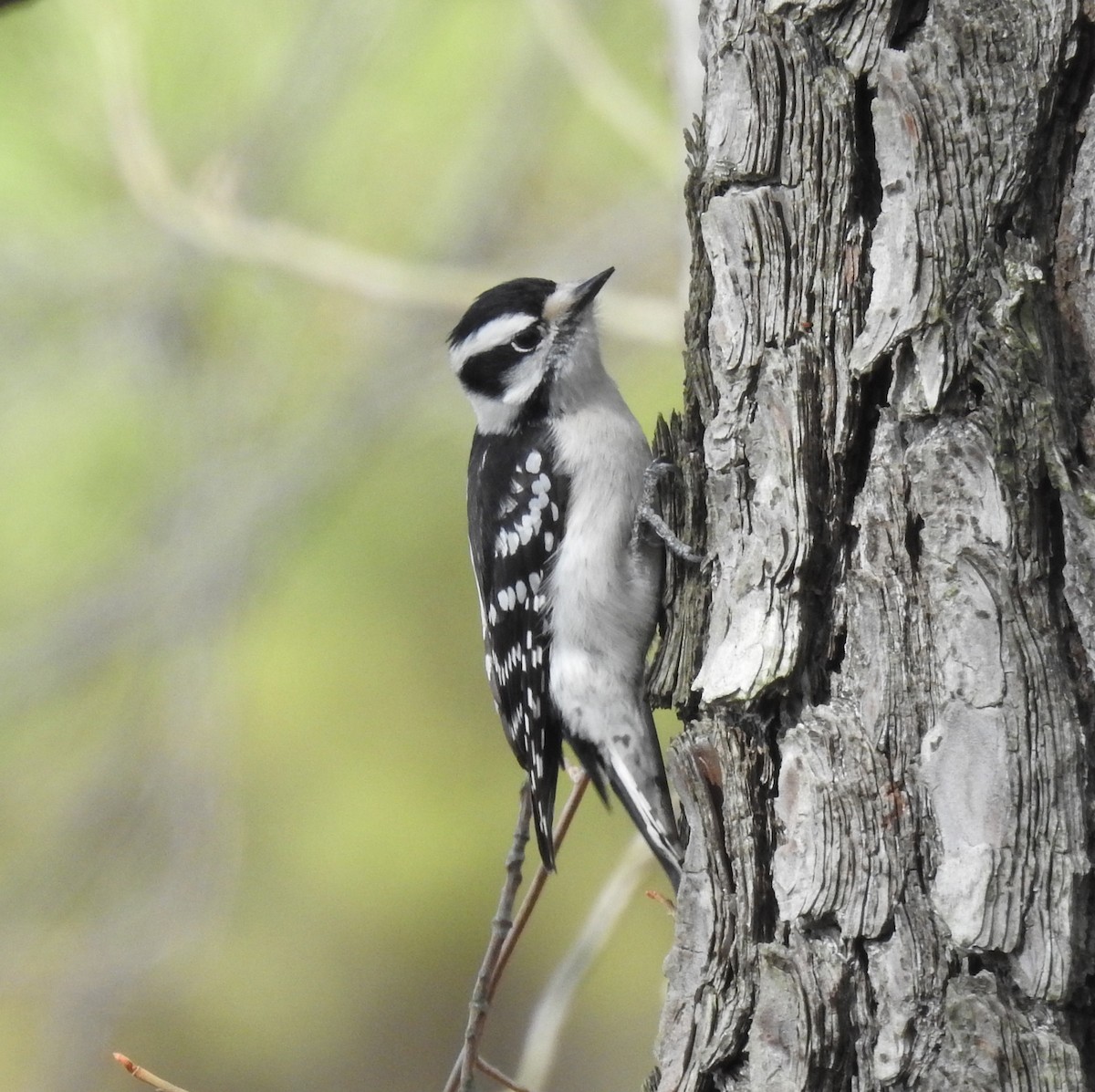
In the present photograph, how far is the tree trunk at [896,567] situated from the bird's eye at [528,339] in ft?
4.30

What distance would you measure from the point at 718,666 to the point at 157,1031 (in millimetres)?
3669

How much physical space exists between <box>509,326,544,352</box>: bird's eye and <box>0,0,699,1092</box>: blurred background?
4.66 feet

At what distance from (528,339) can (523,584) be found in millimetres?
633

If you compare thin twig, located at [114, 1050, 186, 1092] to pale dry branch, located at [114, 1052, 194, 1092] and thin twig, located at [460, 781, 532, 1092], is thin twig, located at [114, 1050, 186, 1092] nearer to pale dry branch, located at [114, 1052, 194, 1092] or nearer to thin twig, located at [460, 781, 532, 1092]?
pale dry branch, located at [114, 1052, 194, 1092]

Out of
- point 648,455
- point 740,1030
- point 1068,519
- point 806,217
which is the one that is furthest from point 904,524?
point 648,455

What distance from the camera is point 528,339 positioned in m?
3.04

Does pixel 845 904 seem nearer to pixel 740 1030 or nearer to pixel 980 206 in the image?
pixel 740 1030

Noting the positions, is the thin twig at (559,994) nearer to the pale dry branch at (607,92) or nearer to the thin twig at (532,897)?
the thin twig at (532,897)

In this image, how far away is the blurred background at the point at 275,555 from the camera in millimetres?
4551

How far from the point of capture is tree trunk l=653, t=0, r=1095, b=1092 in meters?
1.39

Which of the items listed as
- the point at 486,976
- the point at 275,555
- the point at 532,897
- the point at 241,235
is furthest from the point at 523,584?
the point at 275,555

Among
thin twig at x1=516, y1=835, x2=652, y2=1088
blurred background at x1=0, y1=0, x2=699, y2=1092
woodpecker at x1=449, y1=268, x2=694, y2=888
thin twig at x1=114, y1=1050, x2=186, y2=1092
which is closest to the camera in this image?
thin twig at x1=114, y1=1050, x2=186, y2=1092

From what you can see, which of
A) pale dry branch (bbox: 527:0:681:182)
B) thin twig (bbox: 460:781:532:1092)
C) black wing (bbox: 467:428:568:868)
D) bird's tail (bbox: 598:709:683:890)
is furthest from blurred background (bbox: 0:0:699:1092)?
thin twig (bbox: 460:781:532:1092)

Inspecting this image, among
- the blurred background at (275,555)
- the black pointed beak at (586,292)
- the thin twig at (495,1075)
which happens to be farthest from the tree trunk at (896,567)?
the blurred background at (275,555)
